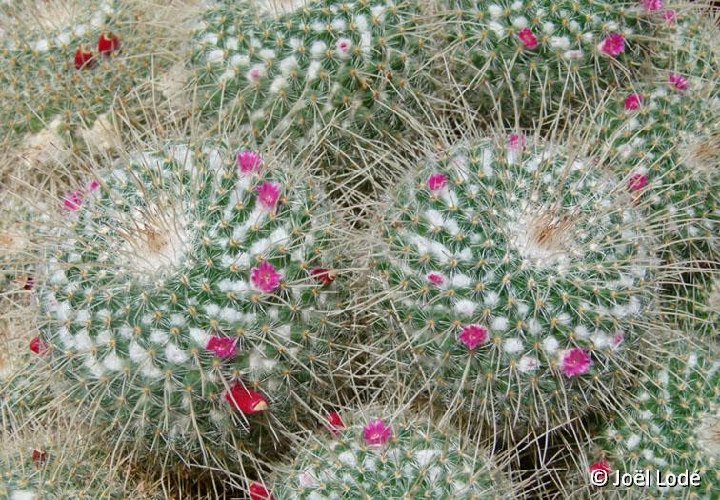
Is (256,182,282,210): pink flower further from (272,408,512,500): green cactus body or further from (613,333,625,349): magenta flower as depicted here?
(613,333,625,349): magenta flower

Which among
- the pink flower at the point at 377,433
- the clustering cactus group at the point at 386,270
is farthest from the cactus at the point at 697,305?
the pink flower at the point at 377,433

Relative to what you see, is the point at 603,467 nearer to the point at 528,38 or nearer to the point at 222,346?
the point at 222,346

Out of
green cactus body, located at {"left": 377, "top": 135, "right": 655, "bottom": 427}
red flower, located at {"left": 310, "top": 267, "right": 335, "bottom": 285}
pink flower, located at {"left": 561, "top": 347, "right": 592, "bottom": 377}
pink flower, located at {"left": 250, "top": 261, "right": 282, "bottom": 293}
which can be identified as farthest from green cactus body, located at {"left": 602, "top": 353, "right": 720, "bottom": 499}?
pink flower, located at {"left": 250, "top": 261, "right": 282, "bottom": 293}

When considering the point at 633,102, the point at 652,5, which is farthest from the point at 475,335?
the point at 652,5

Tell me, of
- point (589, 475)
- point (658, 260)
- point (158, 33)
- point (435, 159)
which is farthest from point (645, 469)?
point (158, 33)

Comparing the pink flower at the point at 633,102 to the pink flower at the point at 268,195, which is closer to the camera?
the pink flower at the point at 268,195

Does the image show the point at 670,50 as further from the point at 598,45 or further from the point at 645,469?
the point at 645,469

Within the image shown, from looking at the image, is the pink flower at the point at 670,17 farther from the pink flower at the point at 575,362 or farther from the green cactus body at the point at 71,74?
the green cactus body at the point at 71,74
